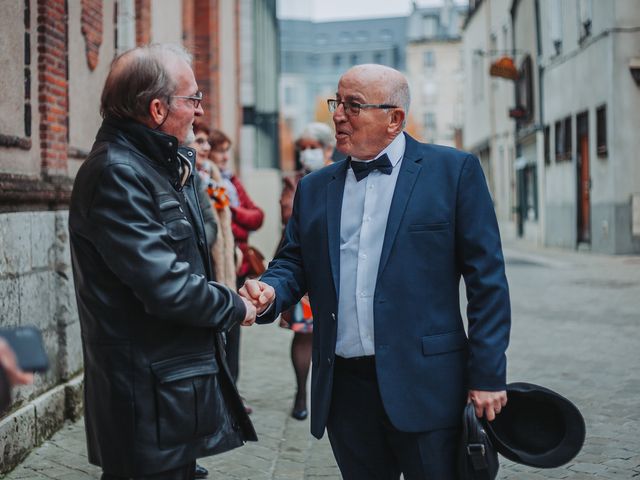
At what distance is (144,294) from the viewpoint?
2.78 metres

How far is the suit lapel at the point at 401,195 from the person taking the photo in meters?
3.15

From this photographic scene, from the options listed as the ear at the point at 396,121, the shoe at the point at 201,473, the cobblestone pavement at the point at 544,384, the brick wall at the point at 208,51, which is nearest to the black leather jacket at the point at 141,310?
the ear at the point at 396,121

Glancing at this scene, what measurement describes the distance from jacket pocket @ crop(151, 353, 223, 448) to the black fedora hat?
0.92 metres

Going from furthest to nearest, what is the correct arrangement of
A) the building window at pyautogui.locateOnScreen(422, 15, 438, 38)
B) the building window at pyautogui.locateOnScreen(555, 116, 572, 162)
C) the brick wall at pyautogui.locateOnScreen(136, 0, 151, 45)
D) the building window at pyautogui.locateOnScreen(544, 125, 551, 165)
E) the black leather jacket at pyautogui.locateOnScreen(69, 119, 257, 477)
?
the building window at pyautogui.locateOnScreen(422, 15, 438, 38) → the building window at pyautogui.locateOnScreen(544, 125, 551, 165) → the building window at pyautogui.locateOnScreen(555, 116, 572, 162) → the brick wall at pyautogui.locateOnScreen(136, 0, 151, 45) → the black leather jacket at pyautogui.locateOnScreen(69, 119, 257, 477)

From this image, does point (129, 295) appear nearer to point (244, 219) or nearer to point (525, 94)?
point (244, 219)

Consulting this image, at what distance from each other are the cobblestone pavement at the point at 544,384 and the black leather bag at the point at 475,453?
2168 mm

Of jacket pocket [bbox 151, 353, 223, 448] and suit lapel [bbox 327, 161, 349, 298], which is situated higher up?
suit lapel [bbox 327, 161, 349, 298]

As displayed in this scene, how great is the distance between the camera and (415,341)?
10.3 feet

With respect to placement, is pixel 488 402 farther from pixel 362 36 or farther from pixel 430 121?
pixel 362 36

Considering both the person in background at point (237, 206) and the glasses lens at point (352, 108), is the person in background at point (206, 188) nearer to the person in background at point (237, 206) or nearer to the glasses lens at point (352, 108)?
the person in background at point (237, 206)

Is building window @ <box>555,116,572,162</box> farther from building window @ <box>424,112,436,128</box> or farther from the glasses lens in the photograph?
building window @ <box>424,112,436,128</box>

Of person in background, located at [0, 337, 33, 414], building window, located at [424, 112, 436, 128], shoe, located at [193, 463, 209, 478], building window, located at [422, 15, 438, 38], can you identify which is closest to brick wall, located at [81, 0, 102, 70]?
shoe, located at [193, 463, 209, 478]

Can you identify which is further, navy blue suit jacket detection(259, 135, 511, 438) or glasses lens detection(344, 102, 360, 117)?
glasses lens detection(344, 102, 360, 117)

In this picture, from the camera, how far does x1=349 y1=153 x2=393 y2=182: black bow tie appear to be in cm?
329
